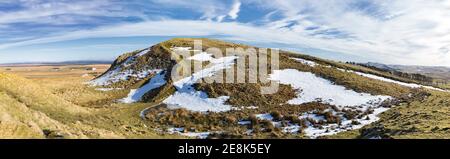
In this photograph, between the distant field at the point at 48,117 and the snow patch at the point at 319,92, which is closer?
the distant field at the point at 48,117

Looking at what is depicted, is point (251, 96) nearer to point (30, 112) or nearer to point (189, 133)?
point (189, 133)

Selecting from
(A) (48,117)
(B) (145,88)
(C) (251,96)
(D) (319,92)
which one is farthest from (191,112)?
(A) (48,117)

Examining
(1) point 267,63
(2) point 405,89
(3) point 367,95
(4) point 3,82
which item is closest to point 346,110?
(3) point 367,95

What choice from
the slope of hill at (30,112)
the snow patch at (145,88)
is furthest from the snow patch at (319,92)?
the slope of hill at (30,112)

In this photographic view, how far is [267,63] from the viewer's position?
66.0 metres

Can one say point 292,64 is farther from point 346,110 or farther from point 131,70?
point 131,70

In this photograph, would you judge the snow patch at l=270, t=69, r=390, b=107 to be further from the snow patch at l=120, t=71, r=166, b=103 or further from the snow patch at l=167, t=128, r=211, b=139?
the snow patch at l=120, t=71, r=166, b=103

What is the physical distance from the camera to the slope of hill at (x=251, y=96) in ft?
120

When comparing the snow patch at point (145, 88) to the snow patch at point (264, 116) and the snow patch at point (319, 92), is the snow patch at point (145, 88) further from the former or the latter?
the snow patch at point (264, 116)

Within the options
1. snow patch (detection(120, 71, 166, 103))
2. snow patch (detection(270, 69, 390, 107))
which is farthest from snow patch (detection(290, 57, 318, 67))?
snow patch (detection(120, 71, 166, 103))

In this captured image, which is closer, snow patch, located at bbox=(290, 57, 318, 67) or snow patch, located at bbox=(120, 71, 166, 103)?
snow patch, located at bbox=(120, 71, 166, 103)

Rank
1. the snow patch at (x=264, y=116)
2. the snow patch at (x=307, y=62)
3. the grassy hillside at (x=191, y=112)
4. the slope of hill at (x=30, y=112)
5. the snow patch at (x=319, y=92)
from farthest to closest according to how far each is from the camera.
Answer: the snow patch at (x=307, y=62)
the snow patch at (x=319, y=92)
the snow patch at (x=264, y=116)
the grassy hillside at (x=191, y=112)
the slope of hill at (x=30, y=112)

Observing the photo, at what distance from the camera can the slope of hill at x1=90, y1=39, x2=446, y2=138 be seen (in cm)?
3669
